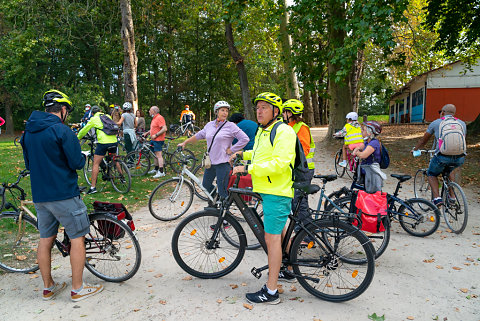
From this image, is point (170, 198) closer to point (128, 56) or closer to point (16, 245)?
point (16, 245)

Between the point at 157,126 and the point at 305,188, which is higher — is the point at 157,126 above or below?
above

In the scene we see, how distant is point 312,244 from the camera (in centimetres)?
350

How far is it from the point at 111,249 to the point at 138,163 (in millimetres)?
6259

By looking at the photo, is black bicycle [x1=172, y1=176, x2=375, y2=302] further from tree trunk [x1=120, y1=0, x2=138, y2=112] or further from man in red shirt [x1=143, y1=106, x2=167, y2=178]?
tree trunk [x1=120, y1=0, x2=138, y2=112]

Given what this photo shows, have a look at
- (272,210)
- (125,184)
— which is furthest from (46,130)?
(125,184)

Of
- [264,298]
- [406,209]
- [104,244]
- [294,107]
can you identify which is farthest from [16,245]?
[406,209]

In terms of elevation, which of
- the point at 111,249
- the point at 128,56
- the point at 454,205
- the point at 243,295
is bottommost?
the point at 243,295

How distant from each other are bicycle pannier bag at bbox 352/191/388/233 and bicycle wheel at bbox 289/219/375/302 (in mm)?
940

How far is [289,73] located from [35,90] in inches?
776

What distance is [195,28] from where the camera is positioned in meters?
26.7

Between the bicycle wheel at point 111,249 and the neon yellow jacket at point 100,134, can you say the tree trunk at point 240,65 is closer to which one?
the neon yellow jacket at point 100,134

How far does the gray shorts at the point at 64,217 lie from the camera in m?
3.42

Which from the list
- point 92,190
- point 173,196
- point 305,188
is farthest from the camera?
point 92,190

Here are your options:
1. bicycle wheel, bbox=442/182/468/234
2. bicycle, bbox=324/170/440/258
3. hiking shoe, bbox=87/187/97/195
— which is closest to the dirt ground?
bicycle, bbox=324/170/440/258
